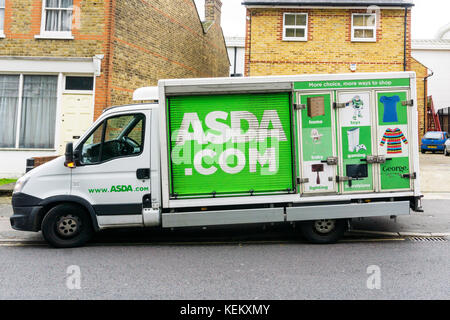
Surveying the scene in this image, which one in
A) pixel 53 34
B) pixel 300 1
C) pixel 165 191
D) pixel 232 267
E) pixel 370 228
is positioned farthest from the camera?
pixel 300 1

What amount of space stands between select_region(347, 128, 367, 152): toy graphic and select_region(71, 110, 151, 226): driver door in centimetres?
324

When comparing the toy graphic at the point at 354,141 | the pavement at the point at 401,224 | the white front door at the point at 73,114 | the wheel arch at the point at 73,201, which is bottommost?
the pavement at the point at 401,224

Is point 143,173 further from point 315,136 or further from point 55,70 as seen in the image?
point 55,70

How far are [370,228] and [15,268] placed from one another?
6079mm

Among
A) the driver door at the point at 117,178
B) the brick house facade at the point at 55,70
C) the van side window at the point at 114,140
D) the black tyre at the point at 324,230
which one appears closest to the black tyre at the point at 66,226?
the driver door at the point at 117,178

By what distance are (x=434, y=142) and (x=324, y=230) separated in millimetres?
22255

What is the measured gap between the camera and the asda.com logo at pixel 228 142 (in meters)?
6.57

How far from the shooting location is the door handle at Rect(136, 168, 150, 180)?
21.6ft

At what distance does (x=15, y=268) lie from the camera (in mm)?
→ 5668

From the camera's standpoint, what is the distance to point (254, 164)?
6.62 metres

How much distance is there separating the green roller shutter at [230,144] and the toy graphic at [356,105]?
1041 mm

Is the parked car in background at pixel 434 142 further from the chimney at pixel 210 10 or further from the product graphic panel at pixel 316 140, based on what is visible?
the product graphic panel at pixel 316 140
